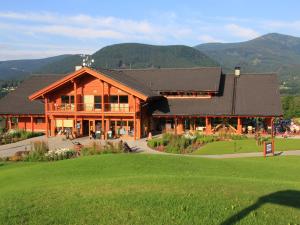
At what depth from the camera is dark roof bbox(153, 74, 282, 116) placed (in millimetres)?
36281

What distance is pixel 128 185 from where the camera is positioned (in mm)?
12781

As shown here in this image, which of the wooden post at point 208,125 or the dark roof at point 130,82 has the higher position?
the dark roof at point 130,82

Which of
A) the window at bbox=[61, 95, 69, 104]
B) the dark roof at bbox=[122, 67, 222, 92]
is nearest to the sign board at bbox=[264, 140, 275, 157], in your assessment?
the dark roof at bbox=[122, 67, 222, 92]

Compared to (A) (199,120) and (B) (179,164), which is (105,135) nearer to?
(A) (199,120)

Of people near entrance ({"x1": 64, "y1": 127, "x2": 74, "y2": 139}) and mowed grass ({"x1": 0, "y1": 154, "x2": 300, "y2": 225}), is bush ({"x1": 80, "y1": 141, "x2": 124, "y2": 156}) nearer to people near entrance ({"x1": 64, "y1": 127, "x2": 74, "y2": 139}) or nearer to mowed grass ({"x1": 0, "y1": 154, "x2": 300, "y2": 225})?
mowed grass ({"x1": 0, "y1": 154, "x2": 300, "y2": 225})

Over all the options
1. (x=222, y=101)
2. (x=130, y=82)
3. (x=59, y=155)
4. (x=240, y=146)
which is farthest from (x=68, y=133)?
(x=240, y=146)

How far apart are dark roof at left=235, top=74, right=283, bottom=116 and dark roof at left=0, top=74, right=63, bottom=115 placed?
1728cm

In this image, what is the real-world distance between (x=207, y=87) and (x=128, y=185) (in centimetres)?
2678

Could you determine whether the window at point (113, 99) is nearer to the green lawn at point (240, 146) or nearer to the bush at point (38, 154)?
the green lawn at point (240, 146)

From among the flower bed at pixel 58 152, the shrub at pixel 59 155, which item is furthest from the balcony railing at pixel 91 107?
the shrub at pixel 59 155

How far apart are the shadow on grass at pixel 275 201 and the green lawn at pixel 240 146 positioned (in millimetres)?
15023

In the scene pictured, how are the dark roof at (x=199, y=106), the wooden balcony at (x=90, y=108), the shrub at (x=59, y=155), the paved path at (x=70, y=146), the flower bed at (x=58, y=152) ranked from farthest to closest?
the dark roof at (x=199, y=106)
the wooden balcony at (x=90, y=108)
the paved path at (x=70, y=146)
the flower bed at (x=58, y=152)
the shrub at (x=59, y=155)

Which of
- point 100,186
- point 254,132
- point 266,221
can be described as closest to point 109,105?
point 254,132

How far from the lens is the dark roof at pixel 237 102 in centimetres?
3628
